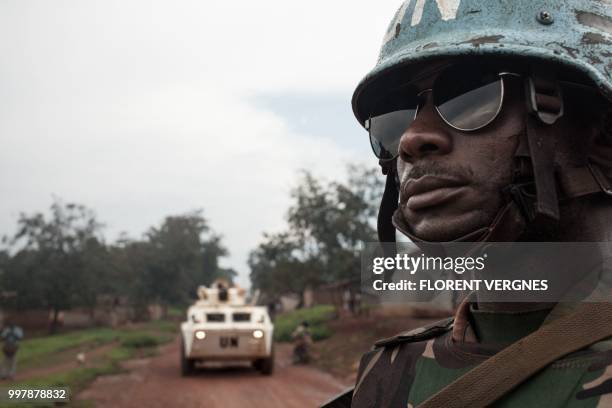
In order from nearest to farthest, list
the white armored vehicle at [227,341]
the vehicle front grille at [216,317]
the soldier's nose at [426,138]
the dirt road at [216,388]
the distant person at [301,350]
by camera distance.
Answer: the soldier's nose at [426,138], the dirt road at [216,388], the white armored vehicle at [227,341], the vehicle front grille at [216,317], the distant person at [301,350]

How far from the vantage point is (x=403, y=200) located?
1.62m

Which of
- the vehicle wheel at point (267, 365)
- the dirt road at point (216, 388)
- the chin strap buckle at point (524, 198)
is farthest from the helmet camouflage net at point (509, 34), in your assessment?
the vehicle wheel at point (267, 365)

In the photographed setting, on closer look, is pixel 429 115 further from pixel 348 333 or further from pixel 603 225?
pixel 348 333

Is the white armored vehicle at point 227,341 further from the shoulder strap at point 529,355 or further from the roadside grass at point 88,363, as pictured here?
the shoulder strap at point 529,355

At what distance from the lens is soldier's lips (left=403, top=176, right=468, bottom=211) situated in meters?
1.48

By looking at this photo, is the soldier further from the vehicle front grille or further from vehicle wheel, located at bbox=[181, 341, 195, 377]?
the vehicle front grille

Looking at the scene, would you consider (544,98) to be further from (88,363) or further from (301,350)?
(88,363)

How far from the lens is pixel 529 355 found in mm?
1340

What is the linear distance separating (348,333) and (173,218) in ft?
134

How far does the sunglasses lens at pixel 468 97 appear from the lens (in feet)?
4.89

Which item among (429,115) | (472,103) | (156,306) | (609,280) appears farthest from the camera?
(156,306)

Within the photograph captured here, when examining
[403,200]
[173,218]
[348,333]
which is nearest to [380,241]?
[403,200]

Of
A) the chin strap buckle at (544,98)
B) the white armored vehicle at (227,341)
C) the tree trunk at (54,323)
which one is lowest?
the tree trunk at (54,323)

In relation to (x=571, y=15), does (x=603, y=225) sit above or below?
below
